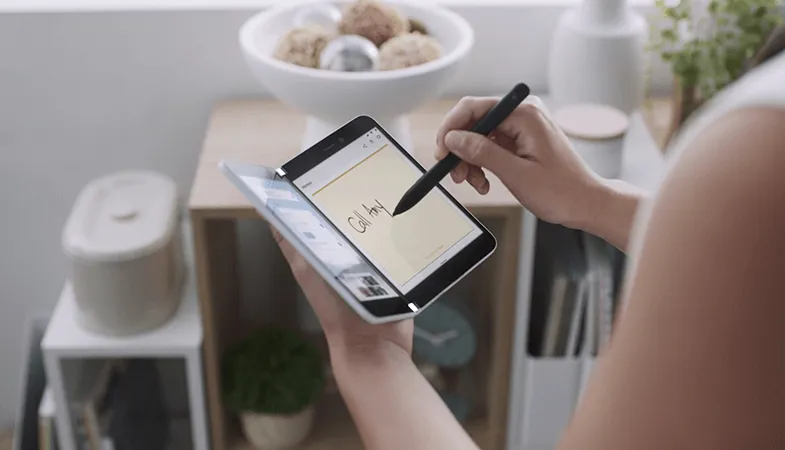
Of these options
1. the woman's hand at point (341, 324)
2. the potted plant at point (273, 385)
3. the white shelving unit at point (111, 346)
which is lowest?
the potted plant at point (273, 385)

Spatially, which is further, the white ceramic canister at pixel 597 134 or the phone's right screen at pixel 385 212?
the white ceramic canister at pixel 597 134

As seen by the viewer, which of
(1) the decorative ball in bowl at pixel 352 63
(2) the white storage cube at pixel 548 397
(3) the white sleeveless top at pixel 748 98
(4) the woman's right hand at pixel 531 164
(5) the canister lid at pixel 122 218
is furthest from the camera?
(2) the white storage cube at pixel 548 397

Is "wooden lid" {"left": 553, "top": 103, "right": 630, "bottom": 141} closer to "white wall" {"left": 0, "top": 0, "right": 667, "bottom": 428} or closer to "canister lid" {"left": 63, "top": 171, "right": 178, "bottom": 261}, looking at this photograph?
"white wall" {"left": 0, "top": 0, "right": 667, "bottom": 428}

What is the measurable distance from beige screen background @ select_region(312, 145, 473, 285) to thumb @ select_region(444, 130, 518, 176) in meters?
0.09

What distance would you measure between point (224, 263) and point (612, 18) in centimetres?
70

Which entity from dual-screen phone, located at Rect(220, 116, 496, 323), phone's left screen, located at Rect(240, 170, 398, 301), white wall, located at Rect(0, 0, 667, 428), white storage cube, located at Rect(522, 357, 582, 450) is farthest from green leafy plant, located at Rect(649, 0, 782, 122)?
phone's left screen, located at Rect(240, 170, 398, 301)

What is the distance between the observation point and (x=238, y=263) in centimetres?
172

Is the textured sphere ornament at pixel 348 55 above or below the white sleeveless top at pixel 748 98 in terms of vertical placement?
below

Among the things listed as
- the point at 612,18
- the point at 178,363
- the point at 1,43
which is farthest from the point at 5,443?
the point at 612,18

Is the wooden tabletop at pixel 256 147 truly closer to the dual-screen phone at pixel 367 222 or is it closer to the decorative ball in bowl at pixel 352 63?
the decorative ball in bowl at pixel 352 63

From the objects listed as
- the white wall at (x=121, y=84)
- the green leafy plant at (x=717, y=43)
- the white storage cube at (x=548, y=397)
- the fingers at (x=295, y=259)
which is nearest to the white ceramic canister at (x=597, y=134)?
the green leafy plant at (x=717, y=43)

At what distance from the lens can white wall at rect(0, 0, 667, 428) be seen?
4.98 ft

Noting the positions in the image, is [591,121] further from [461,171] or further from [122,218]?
[122,218]

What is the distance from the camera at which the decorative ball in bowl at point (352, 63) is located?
1227 mm
